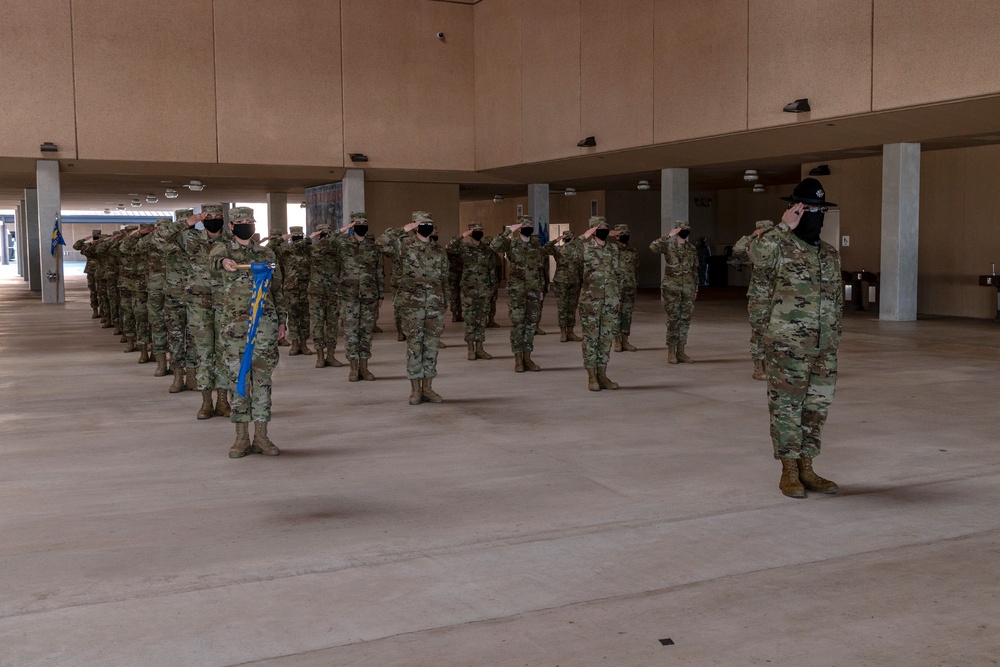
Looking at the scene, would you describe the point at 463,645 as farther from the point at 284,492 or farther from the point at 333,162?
the point at 333,162

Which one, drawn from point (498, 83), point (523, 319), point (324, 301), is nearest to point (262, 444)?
point (523, 319)

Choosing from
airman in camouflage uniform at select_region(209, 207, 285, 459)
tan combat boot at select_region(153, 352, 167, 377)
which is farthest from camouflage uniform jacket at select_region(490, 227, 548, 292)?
airman in camouflage uniform at select_region(209, 207, 285, 459)

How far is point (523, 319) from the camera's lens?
40.2 ft

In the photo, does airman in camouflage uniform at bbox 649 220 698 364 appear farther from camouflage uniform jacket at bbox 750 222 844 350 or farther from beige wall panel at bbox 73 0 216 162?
→ beige wall panel at bbox 73 0 216 162

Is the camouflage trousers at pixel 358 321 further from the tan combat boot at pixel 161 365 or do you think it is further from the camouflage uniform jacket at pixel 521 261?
the tan combat boot at pixel 161 365

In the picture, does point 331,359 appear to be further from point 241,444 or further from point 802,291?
point 802,291

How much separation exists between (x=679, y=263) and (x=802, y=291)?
22.6ft

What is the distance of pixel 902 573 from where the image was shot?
4.64 metres

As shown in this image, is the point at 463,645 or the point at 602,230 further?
the point at 602,230

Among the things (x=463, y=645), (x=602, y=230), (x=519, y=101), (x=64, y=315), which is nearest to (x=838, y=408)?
(x=602, y=230)

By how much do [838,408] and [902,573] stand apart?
472 cm

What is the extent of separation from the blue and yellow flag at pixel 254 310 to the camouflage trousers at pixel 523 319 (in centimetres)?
534

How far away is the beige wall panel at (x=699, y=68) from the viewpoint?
58.7 feet

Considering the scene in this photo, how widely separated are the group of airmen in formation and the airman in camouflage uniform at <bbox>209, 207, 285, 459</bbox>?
0.04 ft
